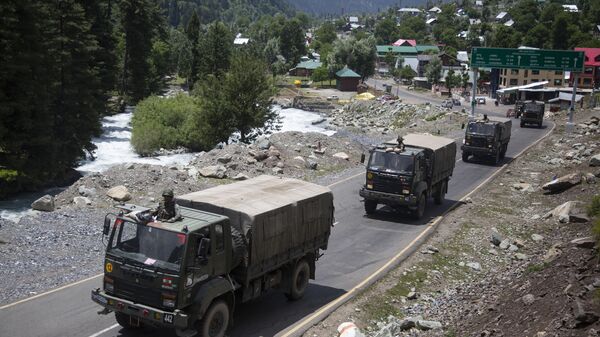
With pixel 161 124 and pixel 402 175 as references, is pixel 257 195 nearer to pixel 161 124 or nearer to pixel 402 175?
pixel 402 175

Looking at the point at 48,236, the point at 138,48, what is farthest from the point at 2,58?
the point at 138,48

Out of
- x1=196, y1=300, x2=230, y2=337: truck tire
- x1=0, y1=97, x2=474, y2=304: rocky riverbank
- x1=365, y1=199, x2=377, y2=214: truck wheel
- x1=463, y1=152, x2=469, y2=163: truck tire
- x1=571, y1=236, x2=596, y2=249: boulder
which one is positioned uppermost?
x1=571, y1=236, x2=596, y2=249: boulder

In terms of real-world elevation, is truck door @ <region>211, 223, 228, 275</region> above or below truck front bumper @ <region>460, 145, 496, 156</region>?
above

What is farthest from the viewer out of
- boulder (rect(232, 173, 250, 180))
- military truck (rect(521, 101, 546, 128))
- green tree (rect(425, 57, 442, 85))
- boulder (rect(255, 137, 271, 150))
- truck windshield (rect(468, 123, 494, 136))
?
green tree (rect(425, 57, 442, 85))

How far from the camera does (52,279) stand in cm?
1573

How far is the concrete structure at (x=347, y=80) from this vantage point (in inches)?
4734

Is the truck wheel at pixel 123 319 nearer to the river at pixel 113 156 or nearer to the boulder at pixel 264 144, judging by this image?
the river at pixel 113 156

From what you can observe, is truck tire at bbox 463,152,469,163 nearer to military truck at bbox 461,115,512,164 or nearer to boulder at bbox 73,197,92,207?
military truck at bbox 461,115,512,164

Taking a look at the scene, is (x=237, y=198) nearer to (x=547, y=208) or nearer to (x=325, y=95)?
(x=547, y=208)

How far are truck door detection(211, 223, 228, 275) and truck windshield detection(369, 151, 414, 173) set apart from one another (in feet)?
41.7

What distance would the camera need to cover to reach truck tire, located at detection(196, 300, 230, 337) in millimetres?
11805

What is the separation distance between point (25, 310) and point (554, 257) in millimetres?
14155

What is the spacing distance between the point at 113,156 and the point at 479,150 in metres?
27.9

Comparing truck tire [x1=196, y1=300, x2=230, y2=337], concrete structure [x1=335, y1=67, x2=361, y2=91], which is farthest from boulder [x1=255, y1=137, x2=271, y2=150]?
concrete structure [x1=335, y1=67, x2=361, y2=91]
